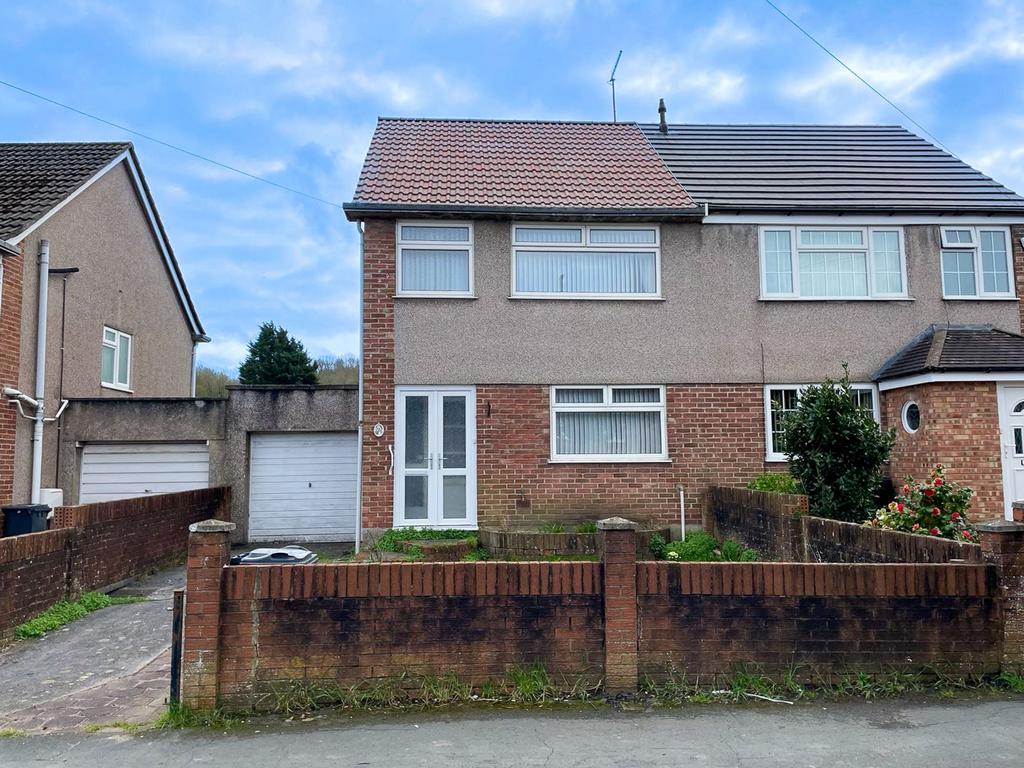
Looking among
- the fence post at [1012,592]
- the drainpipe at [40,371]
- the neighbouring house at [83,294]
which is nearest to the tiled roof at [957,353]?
the fence post at [1012,592]

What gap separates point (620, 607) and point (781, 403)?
7.23 metres

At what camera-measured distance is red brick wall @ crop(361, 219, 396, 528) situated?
35.3ft

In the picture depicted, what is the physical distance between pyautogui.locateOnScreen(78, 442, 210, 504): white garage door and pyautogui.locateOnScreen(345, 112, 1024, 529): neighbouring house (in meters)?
4.86

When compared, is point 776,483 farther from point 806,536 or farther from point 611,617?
point 611,617

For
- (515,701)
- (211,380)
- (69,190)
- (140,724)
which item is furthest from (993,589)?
(211,380)

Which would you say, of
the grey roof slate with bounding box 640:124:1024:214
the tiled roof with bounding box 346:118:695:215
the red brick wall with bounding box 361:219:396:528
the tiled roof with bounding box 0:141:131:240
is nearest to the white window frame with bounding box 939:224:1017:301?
the grey roof slate with bounding box 640:124:1024:214

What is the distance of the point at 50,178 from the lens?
14.6 m

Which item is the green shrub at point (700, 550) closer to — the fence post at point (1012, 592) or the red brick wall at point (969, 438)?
the red brick wall at point (969, 438)

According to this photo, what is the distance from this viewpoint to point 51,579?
834 centimetres

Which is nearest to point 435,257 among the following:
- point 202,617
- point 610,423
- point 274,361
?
point 610,423

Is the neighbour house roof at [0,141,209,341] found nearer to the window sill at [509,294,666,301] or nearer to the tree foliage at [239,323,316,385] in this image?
the window sill at [509,294,666,301]

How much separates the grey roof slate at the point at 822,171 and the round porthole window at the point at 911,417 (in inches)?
127

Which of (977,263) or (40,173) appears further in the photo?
(40,173)

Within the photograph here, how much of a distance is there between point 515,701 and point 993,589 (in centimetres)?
365
